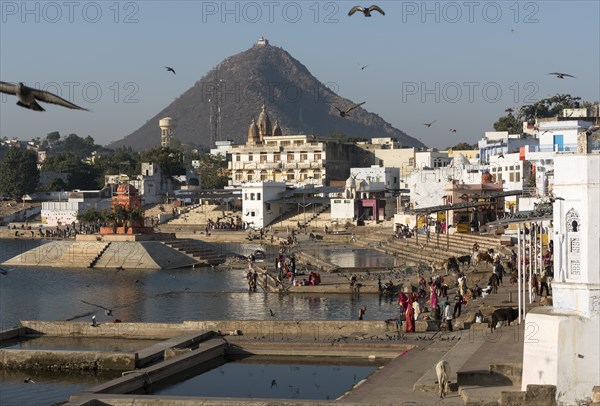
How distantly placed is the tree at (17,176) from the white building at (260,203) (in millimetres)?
36573

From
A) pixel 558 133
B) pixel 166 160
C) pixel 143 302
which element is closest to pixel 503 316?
pixel 143 302

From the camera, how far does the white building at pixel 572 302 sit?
647 inches

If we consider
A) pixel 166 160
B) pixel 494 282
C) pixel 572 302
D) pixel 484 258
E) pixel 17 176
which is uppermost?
pixel 166 160

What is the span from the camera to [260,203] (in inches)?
3297

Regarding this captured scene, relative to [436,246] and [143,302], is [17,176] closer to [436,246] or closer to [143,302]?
[436,246]

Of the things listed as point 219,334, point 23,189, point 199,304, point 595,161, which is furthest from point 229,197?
point 595,161

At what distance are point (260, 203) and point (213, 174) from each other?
1235 inches

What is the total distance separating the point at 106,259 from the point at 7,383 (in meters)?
33.3

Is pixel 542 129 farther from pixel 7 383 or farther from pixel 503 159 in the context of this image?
pixel 7 383

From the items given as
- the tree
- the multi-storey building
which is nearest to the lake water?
the multi-storey building

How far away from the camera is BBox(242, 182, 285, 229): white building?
83.6 meters

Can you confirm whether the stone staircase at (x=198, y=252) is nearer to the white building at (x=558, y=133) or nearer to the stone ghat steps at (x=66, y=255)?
the stone ghat steps at (x=66, y=255)

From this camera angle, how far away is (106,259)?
55.9 meters

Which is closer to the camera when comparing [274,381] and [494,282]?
[274,381]
